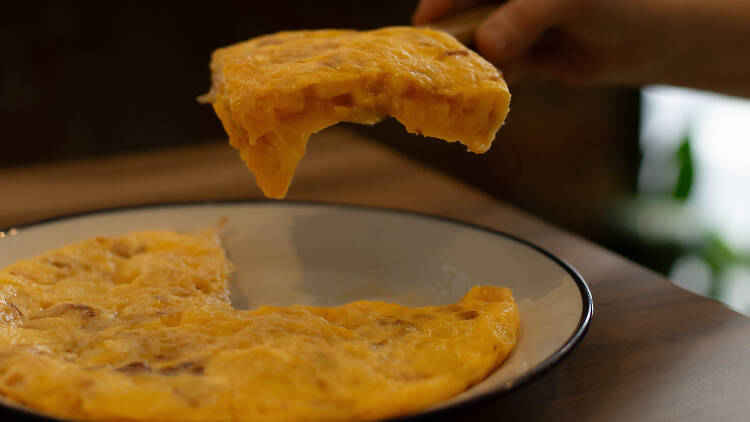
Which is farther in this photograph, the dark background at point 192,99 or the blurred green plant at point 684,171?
the dark background at point 192,99

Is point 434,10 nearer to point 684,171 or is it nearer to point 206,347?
point 206,347

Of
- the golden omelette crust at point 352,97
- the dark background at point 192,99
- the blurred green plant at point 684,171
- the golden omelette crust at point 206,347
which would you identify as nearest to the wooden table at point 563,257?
the golden omelette crust at point 206,347

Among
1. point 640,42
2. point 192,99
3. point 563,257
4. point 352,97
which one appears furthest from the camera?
point 192,99

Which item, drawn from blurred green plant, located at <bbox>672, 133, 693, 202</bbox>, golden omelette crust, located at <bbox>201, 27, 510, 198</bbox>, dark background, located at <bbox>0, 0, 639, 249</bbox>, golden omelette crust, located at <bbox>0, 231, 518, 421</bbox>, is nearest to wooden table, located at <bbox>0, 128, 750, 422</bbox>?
golden omelette crust, located at <bbox>0, 231, 518, 421</bbox>

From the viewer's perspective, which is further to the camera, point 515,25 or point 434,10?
point 434,10

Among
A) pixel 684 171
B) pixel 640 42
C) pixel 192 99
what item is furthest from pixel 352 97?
pixel 192 99

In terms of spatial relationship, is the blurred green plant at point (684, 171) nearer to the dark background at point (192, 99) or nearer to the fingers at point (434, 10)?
the dark background at point (192, 99)

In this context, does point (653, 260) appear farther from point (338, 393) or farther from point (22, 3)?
point (22, 3)
